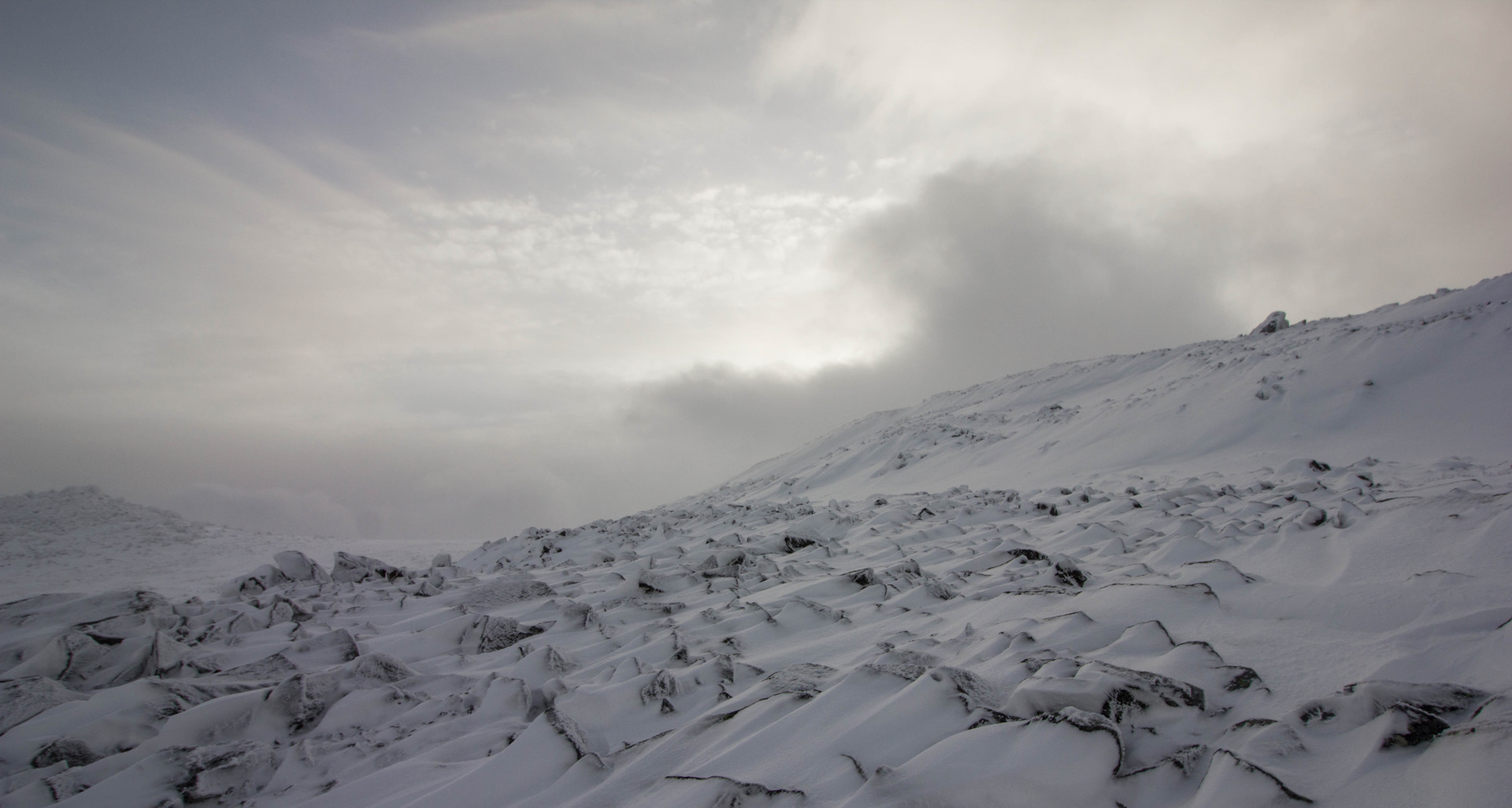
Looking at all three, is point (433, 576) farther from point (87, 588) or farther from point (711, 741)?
point (87, 588)

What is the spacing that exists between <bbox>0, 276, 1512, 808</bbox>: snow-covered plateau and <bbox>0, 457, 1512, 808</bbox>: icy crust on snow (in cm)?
1

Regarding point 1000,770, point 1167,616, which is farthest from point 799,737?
point 1167,616

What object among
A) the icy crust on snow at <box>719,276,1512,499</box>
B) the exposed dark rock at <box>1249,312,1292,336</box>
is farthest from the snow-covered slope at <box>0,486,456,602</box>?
the exposed dark rock at <box>1249,312,1292,336</box>

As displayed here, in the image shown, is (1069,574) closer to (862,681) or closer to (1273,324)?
(862,681)

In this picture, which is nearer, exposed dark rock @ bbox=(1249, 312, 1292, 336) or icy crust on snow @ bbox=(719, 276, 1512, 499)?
icy crust on snow @ bbox=(719, 276, 1512, 499)

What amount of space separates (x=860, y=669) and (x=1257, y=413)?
1119 centimetres

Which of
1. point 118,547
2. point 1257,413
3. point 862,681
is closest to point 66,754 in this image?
point 862,681

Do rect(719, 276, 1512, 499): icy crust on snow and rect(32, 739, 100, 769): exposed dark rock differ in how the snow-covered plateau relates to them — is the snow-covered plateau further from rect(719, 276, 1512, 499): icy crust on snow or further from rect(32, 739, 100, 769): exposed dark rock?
rect(719, 276, 1512, 499): icy crust on snow

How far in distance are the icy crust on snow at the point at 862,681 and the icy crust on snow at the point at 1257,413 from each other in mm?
4872

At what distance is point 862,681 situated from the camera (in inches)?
93.4

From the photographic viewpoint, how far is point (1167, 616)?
277 centimetres

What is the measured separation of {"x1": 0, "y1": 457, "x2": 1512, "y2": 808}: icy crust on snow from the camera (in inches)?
68.8

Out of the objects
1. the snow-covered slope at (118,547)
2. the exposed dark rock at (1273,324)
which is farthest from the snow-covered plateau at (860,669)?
the exposed dark rock at (1273,324)

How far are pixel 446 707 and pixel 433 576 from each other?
3.40 metres
